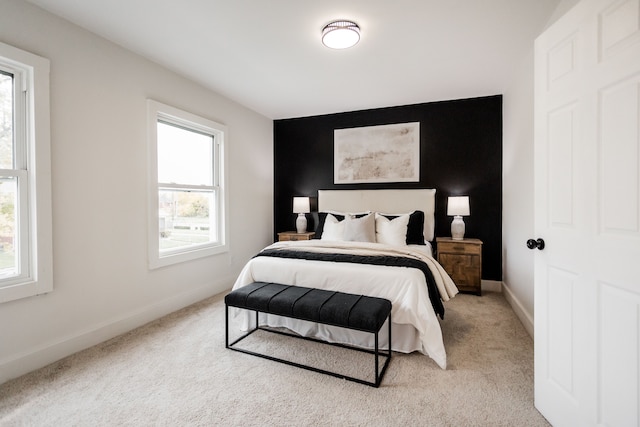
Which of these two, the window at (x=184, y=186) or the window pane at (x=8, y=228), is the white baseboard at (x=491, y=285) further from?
the window pane at (x=8, y=228)

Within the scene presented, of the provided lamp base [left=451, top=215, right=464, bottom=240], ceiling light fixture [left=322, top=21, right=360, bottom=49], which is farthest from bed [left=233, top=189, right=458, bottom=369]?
ceiling light fixture [left=322, top=21, right=360, bottom=49]

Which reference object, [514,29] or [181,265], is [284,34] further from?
[181,265]

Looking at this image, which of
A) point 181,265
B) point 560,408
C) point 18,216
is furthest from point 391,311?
point 18,216

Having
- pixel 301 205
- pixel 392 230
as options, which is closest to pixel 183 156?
pixel 301 205

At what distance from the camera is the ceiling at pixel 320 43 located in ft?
6.91

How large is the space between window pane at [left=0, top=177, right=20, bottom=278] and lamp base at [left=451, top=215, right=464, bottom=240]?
13.9ft

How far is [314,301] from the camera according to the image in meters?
2.04

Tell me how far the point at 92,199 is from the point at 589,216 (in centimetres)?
326

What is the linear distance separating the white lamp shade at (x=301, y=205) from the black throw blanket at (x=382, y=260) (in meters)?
1.87

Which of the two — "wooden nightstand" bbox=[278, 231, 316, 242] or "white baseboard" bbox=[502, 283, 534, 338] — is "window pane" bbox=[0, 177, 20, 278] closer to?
"wooden nightstand" bbox=[278, 231, 316, 242]

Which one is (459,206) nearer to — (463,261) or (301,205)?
(463,261)

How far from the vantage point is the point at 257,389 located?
1.81m

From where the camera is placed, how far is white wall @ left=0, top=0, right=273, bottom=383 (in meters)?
2.03

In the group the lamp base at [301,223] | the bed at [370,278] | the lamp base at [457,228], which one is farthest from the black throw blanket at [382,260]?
the lamp base at [301,223]
